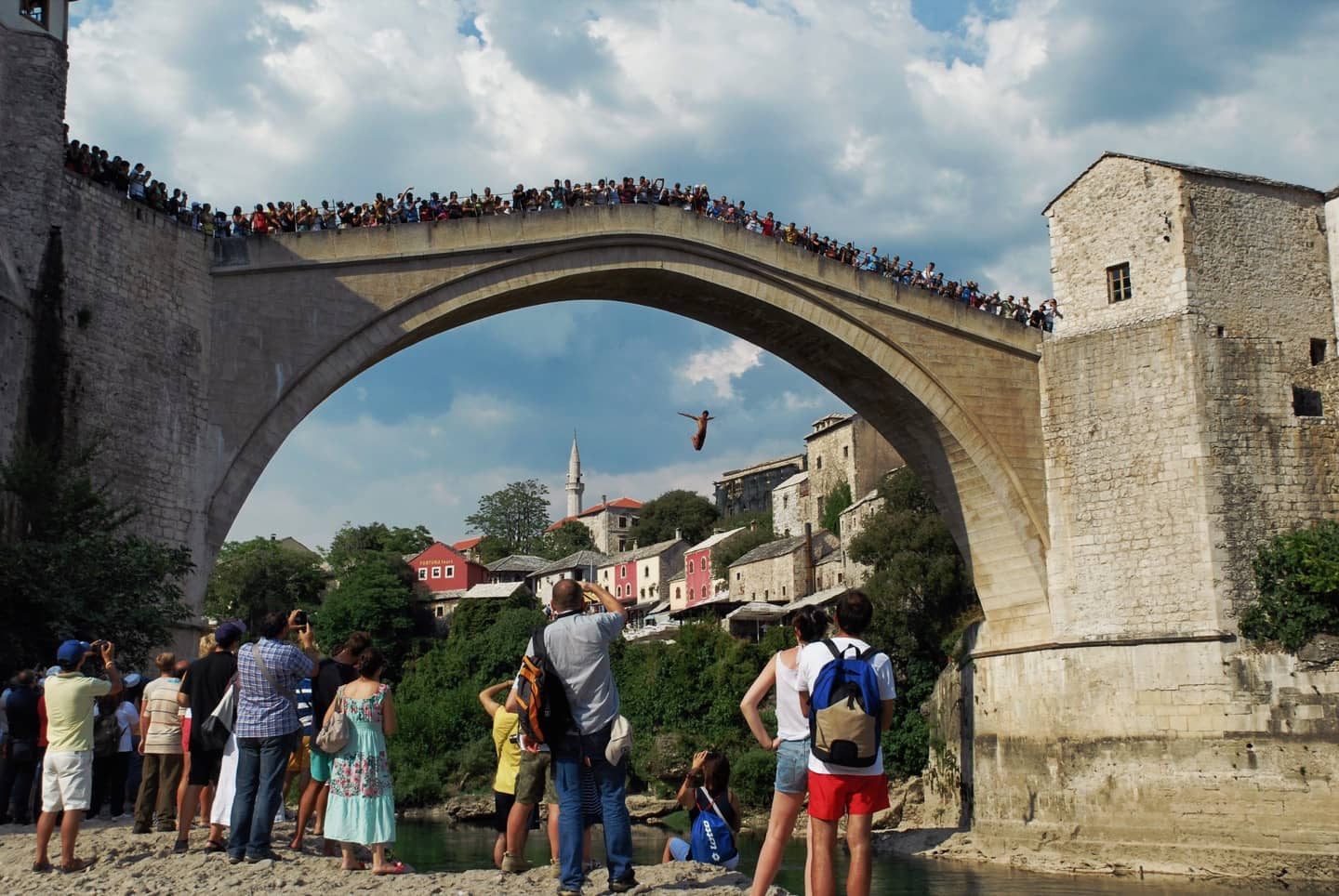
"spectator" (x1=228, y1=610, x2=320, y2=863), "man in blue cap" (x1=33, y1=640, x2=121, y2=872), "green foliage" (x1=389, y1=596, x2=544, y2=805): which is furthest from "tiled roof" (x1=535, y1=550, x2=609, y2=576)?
"spectator" (x1=228, y1=610, x2=320, y2=863)

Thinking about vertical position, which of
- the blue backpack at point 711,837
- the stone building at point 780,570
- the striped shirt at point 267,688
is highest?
the stone building at point 780,570

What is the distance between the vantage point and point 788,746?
579 centimetres

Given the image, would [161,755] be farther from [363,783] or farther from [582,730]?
[582,730]

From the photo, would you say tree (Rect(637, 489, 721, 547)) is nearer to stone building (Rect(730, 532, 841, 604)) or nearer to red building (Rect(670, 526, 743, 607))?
red building (Rect(670, 526, 743, 607))

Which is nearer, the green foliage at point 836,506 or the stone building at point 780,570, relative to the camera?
the stone building at point 780,570

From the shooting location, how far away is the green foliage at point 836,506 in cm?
5534

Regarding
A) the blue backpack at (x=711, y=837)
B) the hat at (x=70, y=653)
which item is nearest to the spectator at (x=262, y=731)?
the hat at (x=70, y=653)

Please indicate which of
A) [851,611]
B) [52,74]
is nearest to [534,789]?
[851,611]

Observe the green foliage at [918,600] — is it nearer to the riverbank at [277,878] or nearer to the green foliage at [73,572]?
the green foliage at [73,572]

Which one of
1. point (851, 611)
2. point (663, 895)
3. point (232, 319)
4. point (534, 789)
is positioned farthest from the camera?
point (232, 319)

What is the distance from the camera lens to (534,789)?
7.06m

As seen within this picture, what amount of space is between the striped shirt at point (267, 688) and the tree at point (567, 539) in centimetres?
6863

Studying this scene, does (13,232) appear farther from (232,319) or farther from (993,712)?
(993,712)

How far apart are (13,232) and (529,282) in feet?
19.5
